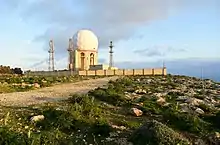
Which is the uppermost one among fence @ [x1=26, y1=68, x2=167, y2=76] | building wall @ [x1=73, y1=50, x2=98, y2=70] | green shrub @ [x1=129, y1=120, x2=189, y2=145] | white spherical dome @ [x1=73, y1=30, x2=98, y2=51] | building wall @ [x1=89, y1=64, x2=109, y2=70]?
white spherical dome @ [x1=73, y1=30, x2=98, y2=51]

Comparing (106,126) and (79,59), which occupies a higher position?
(79,59)

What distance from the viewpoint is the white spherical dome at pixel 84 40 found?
70000 mm

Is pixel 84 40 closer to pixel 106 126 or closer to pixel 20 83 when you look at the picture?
pixel 20 83

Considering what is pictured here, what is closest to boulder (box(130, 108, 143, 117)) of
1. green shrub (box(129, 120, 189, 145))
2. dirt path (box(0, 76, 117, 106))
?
green shrub (box(129, 120, 189, 145))

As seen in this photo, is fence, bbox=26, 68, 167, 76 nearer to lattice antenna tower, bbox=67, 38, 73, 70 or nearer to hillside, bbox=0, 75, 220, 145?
lattice antenna tower, bbox=67, 38, 73, 70

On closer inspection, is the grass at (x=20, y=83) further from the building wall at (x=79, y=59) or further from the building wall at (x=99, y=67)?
the building wall at (x=79, y=59)

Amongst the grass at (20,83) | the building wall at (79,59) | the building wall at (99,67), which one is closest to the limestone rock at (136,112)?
the grass at (20,83)

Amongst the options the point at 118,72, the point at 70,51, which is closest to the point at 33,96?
the point at 118,72

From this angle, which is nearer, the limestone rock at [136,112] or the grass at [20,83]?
the limestone rock at [136,112]

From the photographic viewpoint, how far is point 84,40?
2758 inches

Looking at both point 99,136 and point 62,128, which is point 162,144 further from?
point 62,128

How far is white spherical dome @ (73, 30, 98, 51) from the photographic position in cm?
7000

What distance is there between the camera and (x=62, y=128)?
10.4 meters

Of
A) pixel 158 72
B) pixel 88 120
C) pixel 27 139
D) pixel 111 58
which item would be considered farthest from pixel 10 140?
pixel 111 58
